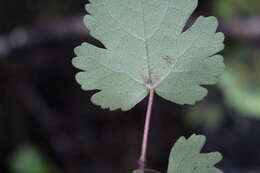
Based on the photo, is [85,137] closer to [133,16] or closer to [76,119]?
[76,119]

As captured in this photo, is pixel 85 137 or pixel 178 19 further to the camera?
pixel 85 137

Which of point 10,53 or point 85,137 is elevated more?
point 10,53

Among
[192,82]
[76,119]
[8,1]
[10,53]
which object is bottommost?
[76,119]

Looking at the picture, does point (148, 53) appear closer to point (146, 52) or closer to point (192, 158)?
point (146, 52)

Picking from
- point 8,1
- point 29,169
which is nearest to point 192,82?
point 29,169

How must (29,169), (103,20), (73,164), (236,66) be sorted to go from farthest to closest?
(73,164)
(29,169)
(236,66)
(103,20)

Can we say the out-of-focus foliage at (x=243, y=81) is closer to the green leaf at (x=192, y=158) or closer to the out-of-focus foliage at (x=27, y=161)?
the out-of-focus foliage at (x=27, y=161)

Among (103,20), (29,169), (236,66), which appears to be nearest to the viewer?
(103,20)

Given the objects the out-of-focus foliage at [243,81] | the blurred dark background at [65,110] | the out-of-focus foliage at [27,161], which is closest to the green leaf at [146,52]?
A: the out-of-focus foliage at [243,81]

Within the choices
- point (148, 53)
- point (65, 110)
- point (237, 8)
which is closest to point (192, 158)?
point (148, 53)
